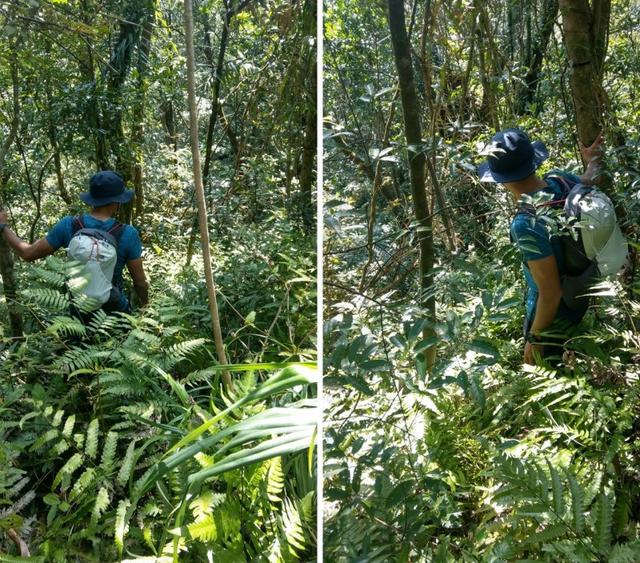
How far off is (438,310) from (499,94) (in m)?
0.91

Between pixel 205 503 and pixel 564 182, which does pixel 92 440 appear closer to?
pixel 205 503

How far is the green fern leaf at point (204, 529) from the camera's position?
58 cm

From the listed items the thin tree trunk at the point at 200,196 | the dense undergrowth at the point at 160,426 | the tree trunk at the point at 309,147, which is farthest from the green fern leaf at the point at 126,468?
the tree trunk at the point at 309,147

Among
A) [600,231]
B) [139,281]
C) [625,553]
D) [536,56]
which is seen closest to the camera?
[625,553]

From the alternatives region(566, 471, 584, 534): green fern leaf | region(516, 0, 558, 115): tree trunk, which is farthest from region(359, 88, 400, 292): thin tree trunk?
region(516, 0, 558, 115): tree trunk

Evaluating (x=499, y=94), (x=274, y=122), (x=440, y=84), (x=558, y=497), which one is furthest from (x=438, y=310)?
(x=499, y=94)

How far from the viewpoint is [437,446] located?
21.5 inches

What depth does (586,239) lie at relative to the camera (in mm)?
757

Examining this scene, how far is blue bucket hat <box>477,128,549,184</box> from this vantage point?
789 mm

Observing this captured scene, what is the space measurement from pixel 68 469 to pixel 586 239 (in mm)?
655

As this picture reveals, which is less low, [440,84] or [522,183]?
[440,84]

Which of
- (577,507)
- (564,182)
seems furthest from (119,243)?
(564,182)

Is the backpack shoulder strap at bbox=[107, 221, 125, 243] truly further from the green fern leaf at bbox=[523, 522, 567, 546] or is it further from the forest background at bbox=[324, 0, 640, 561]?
the green fern leaf at bbox=[523, 522, 567, 546]

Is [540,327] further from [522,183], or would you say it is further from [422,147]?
[422,147]
